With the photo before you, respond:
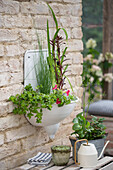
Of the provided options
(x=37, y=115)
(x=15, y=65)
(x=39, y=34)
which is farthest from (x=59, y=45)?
(x=37, y=115)

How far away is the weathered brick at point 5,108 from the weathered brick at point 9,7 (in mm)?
660

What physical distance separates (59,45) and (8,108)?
0.76m

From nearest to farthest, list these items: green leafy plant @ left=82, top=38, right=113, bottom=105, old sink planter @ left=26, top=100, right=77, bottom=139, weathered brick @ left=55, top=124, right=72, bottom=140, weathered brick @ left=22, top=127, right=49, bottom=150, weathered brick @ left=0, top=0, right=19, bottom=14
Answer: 1. weathered brick @ left=0, top=0, right=19, bottom=14
2. old sink planter @ left=26, top=100, right=77, bottom=139
3. weathered brick @ left=22, top=127, right=49, bottom=150
4. weathered brick @ left=55, top=124, right=72, bottom=140
5. green leafy plant @ left=82, top=38, right=113, bottom=105

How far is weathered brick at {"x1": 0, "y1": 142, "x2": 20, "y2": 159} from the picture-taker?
7.65ft

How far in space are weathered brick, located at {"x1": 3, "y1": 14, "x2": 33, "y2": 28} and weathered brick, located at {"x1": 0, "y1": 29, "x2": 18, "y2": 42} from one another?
0.04 meters

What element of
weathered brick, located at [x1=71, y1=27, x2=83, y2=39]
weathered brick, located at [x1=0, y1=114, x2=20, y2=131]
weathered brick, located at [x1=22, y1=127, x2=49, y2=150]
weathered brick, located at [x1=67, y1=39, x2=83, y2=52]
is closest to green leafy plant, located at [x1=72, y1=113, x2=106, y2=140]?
weathered brick, located at [x1=22, y1=127, x2=49, y2=150]

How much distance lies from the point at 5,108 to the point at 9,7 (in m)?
0.73

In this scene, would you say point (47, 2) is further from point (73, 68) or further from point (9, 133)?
point (9, 133)

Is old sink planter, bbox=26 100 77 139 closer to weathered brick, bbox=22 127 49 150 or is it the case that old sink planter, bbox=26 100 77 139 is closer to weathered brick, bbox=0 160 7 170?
weathered brick, bbox=22 127 49 150

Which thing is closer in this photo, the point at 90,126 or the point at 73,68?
the point at 90,126

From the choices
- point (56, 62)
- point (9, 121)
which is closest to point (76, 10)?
point (56, 62)

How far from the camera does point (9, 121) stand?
2.38 metres

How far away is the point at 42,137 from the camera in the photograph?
2695mm

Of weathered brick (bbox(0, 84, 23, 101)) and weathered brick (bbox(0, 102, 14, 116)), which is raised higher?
weathered brick (bbox(0, 84, 23, 101))
